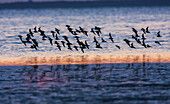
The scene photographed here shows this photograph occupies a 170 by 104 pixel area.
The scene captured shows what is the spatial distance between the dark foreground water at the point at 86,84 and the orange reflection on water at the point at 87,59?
1.95 metres

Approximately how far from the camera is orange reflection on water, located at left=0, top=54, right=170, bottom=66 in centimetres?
3088

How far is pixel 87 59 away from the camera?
3250 cm

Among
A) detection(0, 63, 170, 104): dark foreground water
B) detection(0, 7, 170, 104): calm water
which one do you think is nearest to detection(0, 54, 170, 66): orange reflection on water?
detection(0, 7, 170, 104): calm water

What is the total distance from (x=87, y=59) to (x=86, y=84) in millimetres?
9422

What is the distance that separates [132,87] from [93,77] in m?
3.24

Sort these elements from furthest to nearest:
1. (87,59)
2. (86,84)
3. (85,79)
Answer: (87,59)
(85,79)
(86,84)

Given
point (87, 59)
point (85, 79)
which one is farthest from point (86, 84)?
point (87, 59)

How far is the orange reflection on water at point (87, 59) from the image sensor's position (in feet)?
101

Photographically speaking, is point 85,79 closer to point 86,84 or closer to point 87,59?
point 86,84

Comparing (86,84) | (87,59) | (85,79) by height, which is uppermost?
(87,59)

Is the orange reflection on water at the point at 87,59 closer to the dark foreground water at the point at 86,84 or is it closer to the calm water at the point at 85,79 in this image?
the calm water at the point at 85,79

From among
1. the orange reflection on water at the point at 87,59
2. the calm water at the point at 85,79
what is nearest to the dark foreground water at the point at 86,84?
the calm water at the point at 85,79

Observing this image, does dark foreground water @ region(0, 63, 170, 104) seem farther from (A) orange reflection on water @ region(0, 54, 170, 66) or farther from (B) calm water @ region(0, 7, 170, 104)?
(A) orange reflection on water @ region(0, 54, 170, 66)

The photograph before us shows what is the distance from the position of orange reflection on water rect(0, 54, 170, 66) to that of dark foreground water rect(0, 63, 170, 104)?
1955mm
